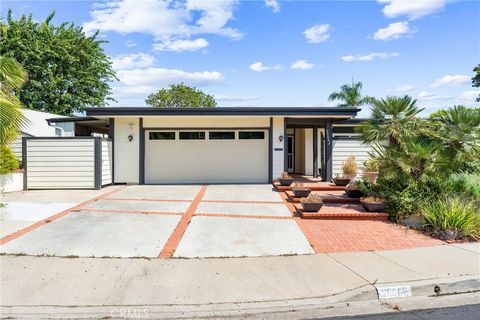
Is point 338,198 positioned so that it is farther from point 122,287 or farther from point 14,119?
point 14,119

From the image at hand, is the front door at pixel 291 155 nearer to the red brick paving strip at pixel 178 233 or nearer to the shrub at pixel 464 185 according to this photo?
the red brick paving strip at pixel 178 233

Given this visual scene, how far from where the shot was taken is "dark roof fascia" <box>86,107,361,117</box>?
12914 mm

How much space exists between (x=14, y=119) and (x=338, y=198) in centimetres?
898

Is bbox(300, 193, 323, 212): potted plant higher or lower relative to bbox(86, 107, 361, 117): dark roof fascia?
lower

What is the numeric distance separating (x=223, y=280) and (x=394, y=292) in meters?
2.27

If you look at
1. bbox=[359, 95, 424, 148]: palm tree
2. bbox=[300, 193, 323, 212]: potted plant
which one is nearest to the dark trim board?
bbox=[300, 193, 323, 212]: potted plant

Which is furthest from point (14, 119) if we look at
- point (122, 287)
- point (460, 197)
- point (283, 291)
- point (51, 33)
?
point (51, 33)

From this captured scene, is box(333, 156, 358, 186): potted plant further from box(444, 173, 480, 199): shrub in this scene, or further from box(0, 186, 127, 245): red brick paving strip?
box(0, 186, 127, 245): red brick paving strip

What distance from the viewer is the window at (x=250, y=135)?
568 inches

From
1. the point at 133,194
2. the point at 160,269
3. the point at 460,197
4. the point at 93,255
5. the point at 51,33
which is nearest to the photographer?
the point at 160,269

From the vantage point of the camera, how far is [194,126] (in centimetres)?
1436

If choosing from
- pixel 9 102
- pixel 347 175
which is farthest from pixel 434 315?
pixel 9 102

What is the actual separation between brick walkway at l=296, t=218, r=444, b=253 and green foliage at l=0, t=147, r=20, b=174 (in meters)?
10.4

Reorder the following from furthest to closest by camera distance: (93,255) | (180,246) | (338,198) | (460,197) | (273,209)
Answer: (338,198) < (273,209) < (460,197) < (180,246) < (93,255)
